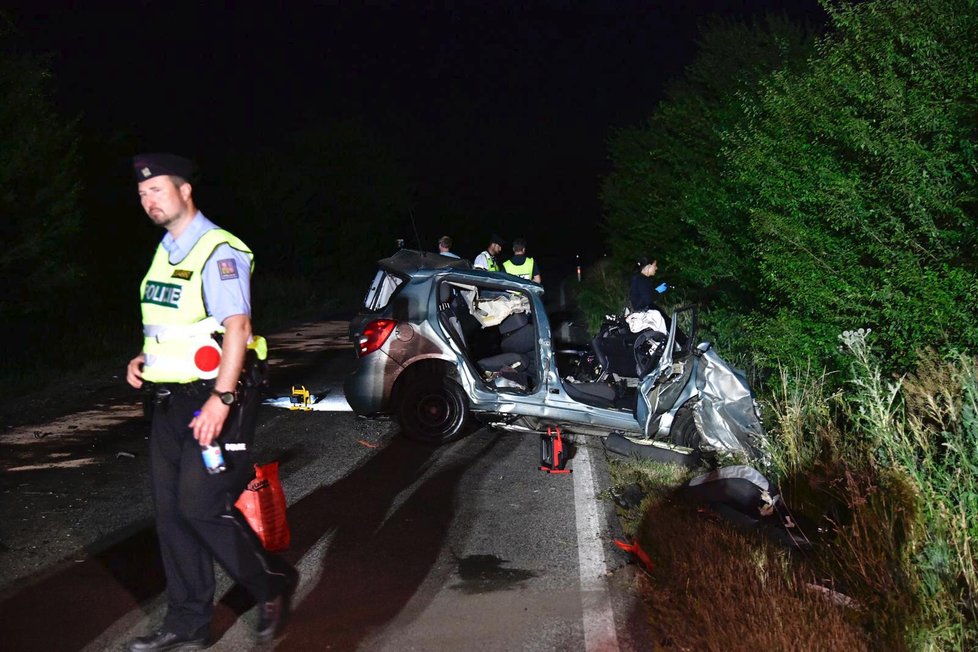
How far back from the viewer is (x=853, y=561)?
497cm

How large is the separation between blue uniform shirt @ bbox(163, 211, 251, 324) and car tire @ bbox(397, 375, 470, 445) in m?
5.02

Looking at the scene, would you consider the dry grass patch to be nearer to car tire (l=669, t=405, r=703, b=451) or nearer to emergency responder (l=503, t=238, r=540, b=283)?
car tire (l=669, t=405, r=703, b=451)

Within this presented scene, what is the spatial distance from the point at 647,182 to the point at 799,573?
20003mm

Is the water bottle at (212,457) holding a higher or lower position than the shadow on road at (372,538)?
higher

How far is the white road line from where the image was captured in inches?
182

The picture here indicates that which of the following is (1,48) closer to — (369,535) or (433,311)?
(433,311)

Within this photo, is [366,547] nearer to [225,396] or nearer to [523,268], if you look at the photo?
[225,396]

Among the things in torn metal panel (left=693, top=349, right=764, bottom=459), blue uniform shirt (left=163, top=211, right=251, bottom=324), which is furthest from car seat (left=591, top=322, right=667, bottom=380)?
blue uniform shirt (left=163, top=211, right=251, bottom=324)

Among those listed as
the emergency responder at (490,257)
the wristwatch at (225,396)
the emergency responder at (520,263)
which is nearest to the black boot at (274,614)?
the wristwatch at (225,396)

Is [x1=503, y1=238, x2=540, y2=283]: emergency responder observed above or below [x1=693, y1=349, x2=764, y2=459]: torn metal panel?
above

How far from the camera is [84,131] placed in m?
25.3

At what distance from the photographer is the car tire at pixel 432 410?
903 cm

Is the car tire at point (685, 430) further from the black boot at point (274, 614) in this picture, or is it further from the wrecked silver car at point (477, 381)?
the black boot at point (274, 614)

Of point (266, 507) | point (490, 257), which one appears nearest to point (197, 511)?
point (266, 507)
